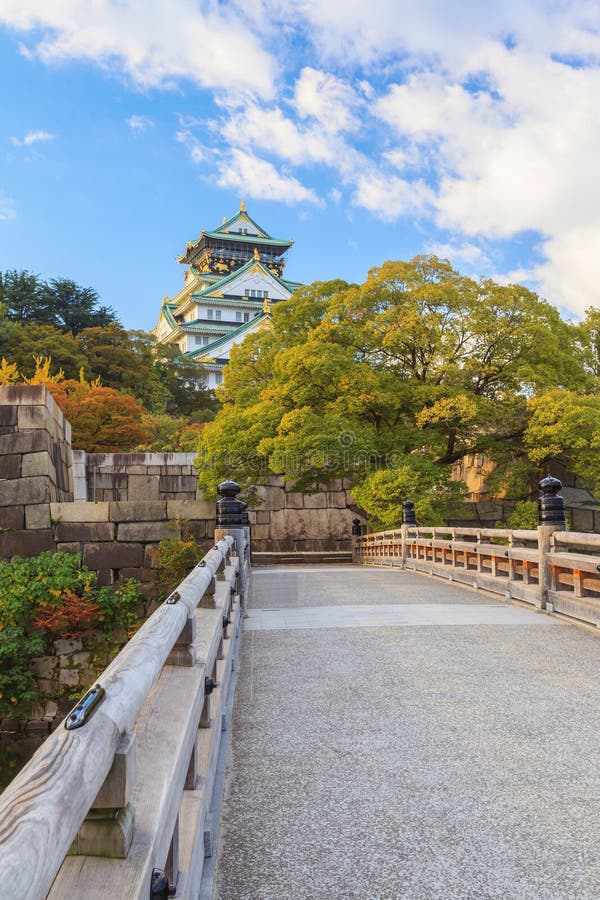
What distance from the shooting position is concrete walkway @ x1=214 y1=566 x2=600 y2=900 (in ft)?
8.08

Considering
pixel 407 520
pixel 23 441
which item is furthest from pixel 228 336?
pixel 23 441

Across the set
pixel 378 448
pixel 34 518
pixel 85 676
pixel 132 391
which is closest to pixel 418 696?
pixel 85 676

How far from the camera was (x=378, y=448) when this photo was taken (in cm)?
1869

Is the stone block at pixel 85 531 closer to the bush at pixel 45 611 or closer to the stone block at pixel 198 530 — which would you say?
the bush at pixel 45 611

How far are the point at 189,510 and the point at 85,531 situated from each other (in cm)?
206

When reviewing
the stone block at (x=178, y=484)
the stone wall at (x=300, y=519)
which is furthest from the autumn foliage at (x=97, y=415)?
the stone wall at (x=300, y=519)

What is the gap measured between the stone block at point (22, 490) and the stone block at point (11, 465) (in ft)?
0.37

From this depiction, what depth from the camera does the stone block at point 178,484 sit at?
24.2 m

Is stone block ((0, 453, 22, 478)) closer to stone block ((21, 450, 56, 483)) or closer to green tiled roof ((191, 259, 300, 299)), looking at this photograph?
stone block ((21, 450, 56, 483))

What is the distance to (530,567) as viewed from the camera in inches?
350

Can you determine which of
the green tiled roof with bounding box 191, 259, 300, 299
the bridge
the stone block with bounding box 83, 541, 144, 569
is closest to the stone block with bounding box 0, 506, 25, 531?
the stone block with bounding box 83, 541, 144, 569

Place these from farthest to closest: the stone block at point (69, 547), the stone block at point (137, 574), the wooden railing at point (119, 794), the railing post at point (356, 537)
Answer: the railing post at point (356, 537) < the stone block at point (137, 574) < the stone block at point (69, 547) < the wooden railing at point (119, 794)

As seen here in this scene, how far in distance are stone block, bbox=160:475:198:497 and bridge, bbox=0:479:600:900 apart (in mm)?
17699

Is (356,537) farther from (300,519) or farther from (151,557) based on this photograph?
(151,557)
